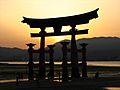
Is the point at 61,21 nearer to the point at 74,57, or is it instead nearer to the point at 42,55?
the point at 74,57

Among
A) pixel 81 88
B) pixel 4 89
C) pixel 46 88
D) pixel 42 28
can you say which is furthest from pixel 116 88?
pixel 42 28

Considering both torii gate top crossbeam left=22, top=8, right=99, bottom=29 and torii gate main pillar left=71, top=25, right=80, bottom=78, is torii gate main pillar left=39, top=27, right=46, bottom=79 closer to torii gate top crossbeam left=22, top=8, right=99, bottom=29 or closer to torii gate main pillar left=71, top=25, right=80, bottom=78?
torii gate top crossbeam left=22, top=8, right=99, bottom=29

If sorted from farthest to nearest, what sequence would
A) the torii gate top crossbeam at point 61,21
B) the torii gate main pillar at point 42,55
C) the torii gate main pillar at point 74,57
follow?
the torii gate main pillar at point 42,55
the torii gate main pillar at point 74,57
the torii gate top crossbeam at point 61,21

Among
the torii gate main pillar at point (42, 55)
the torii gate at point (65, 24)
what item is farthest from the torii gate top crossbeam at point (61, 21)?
the torii gate main pillar at point (42, 55)

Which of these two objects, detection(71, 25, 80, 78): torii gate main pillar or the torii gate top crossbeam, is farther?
detection(71, 25, 80, 78): torii gate main pillar

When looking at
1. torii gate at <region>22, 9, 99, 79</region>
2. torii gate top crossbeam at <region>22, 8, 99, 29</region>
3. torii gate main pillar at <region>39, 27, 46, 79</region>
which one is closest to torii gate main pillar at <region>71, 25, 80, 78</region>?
torii gate at <region>22, 9, 99, 79</region>

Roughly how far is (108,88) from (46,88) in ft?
14.3

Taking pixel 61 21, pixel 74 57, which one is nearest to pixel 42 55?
pixel 74 57

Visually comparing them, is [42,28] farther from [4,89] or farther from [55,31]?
[4,89]

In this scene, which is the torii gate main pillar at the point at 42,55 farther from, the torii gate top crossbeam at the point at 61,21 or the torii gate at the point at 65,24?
the torii gate top crossbeam at the point at 61,21

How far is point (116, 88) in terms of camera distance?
89.1ft

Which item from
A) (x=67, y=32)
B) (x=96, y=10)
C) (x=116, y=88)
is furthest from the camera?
(x=67, y=32)

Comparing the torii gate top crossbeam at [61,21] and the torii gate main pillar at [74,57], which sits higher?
the torii gate top crossbeam at [61,21]

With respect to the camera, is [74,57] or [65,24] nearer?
[74,57]
